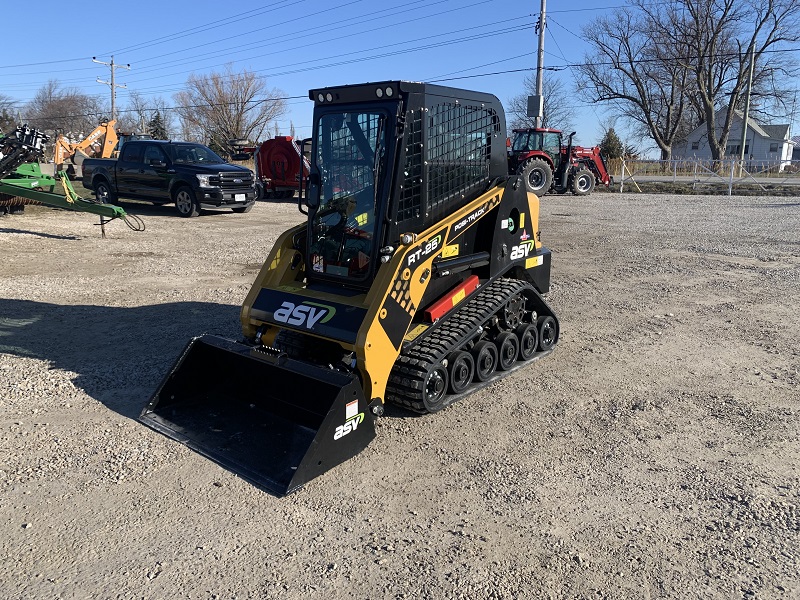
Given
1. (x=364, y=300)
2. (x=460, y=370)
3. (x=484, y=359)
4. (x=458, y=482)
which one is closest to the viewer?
(x=458, y=482)

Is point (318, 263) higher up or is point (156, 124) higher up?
point (156, 124)

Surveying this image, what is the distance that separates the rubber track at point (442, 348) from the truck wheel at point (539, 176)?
697 inches

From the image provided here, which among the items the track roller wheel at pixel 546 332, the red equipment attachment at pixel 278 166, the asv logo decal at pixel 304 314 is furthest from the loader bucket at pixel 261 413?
the red equipment attachment at pixel 278 166

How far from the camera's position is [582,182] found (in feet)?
83.1

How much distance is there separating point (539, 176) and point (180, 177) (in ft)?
41.7

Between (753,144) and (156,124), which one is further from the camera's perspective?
(753,144)

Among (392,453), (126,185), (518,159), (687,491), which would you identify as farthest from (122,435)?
(518,159)

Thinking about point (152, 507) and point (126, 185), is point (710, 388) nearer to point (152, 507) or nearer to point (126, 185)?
point (152, 507)

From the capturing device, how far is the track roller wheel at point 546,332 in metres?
6.35

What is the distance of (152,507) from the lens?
368 centimetres

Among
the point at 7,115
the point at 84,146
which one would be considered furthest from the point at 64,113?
the point at 84,146

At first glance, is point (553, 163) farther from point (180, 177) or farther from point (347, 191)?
point (347, 191)

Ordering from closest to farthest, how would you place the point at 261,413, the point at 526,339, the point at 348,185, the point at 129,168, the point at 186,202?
the point at 261,413, the point at 348,185, the point at 526,339, the point at 186,202, the point at 129,168

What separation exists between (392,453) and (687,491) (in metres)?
1.88
